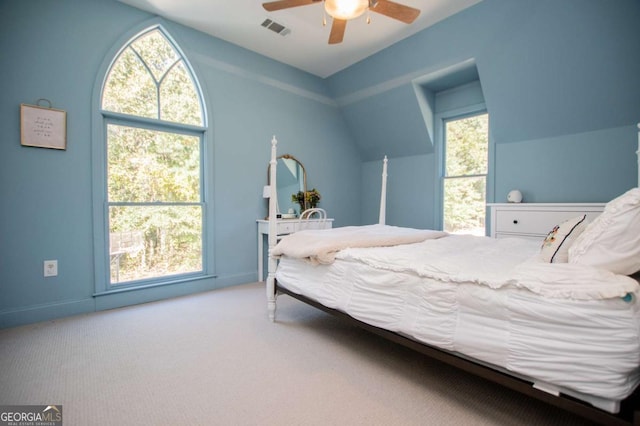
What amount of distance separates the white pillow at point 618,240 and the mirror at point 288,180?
10.8ft

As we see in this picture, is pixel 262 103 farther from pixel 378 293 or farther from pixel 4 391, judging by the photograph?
pixel 4 391

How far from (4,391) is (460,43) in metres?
4.44

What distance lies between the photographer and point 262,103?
3.98 m

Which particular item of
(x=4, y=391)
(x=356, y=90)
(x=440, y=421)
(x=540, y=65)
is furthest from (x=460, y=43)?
(x=4, y=391)

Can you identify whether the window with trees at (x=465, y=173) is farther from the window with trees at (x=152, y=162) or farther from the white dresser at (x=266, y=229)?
the window with trees at (x=152, y=162)

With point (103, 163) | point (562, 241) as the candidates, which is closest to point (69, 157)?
point (103, 163)

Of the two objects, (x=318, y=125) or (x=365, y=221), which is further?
(x=365, y=221)

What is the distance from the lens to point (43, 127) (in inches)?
100

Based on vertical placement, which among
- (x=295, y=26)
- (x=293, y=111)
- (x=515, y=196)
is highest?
(x=295, y=26)

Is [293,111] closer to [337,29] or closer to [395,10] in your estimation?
[337,29]

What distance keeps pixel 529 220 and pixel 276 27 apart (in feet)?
11.1

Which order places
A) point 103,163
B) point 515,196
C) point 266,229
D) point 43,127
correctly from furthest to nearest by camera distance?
point 266,229
point 515,196
point 103,163
point 43,127

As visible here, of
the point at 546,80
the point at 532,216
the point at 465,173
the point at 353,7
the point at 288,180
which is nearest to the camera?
the point at 353,7

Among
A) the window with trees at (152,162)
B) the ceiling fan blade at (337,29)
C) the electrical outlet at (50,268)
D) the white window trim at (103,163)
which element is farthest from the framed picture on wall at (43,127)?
the ceiling fan blade at (337,29)
